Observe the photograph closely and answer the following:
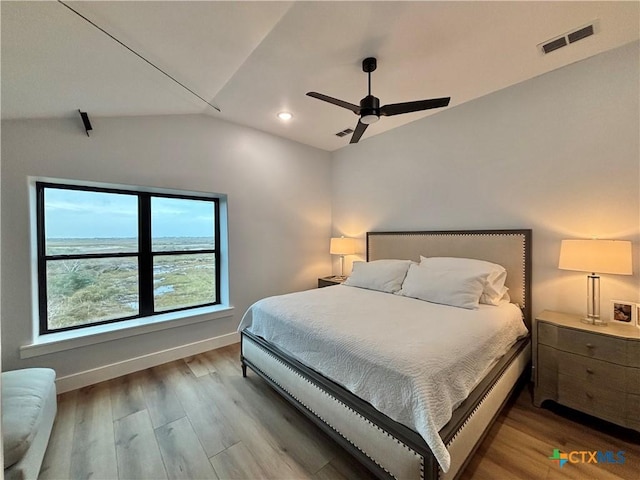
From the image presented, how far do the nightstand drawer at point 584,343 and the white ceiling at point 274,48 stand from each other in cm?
214

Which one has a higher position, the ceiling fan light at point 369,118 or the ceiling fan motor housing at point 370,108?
the ceiling fan motor housing at point 370,108

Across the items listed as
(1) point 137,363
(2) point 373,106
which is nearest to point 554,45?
(2) point 373,106

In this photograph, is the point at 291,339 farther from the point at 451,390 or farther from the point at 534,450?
the point at 534,450

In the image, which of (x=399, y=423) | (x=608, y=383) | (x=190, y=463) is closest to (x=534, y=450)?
(x=608, y=383)

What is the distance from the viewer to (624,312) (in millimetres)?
2174

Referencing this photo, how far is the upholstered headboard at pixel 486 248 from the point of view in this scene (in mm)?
2678

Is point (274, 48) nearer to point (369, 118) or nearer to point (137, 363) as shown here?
point (369, 118)

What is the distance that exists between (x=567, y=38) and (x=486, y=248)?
1.73m

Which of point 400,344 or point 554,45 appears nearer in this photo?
point 400,344

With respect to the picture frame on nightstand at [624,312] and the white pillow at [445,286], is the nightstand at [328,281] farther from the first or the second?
the picture frame on nightstand at [624,312]

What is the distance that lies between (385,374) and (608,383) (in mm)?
1673

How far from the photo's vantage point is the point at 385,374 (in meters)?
1.58

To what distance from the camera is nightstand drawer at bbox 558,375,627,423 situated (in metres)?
1.96

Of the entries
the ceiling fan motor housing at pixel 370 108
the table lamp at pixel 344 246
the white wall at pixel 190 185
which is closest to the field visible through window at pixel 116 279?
the white wall at pixel 190 185
